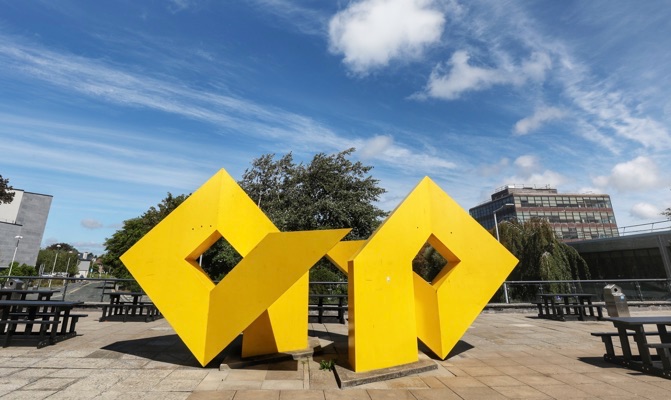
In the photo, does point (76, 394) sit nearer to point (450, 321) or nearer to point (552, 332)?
point (450, 321)

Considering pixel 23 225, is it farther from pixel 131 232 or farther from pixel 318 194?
pixel 318 194

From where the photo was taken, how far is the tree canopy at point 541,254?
20.1 meters

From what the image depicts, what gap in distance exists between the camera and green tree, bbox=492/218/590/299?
2014cm

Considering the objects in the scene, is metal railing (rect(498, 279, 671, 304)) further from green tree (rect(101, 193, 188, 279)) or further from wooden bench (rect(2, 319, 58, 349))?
green tree (rect(101, 193, 188, 279))

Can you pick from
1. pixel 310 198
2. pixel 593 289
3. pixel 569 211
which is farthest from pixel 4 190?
pixel 569 211

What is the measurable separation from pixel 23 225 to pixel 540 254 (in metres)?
71.4

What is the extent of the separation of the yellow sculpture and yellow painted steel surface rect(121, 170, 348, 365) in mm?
17

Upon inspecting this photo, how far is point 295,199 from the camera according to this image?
26.9m

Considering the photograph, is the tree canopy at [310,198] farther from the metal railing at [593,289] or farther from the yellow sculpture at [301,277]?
the yellow sculpture at [301,277]

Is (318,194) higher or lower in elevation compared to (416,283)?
higher

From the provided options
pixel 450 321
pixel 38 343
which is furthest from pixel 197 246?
pixel 450 321

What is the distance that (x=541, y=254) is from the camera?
20.8 metres

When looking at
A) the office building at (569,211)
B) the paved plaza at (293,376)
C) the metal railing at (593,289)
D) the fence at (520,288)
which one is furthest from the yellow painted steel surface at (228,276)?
the office building at (569,211)

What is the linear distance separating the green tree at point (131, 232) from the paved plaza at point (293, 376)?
26385 mm
